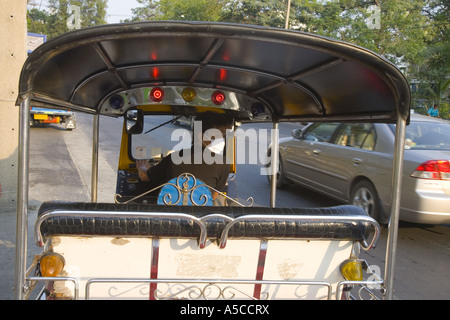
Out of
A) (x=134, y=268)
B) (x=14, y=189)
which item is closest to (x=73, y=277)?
(x=134, y=268)

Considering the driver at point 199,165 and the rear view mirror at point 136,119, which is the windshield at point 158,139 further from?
the driver at point 199,165

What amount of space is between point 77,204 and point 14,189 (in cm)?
515

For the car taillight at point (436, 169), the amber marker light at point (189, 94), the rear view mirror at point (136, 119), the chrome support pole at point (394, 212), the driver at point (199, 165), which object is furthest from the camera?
the car taillight at point (436, 169)

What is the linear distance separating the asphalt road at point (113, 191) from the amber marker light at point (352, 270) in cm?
153

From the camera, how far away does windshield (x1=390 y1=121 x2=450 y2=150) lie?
6.53 metres

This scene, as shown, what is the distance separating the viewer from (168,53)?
3168 millimetres

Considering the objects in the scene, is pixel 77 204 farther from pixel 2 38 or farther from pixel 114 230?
pixel 2 38

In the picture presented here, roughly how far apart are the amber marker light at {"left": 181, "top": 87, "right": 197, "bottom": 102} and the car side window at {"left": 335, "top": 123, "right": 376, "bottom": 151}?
3657 mm

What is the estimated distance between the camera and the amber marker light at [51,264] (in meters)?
2.38

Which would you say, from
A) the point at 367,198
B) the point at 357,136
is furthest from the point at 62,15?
the point at 367,198

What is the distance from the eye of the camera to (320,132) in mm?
8531

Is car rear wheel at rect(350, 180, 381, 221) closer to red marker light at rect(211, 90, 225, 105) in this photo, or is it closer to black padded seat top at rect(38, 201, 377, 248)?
red marker light at rect(211, 90, 225, 105)

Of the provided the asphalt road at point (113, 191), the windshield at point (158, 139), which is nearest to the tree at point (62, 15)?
the asphalt road at point (113, 191)

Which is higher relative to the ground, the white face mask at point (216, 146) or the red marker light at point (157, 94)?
the red marker light at point (157, 94)
